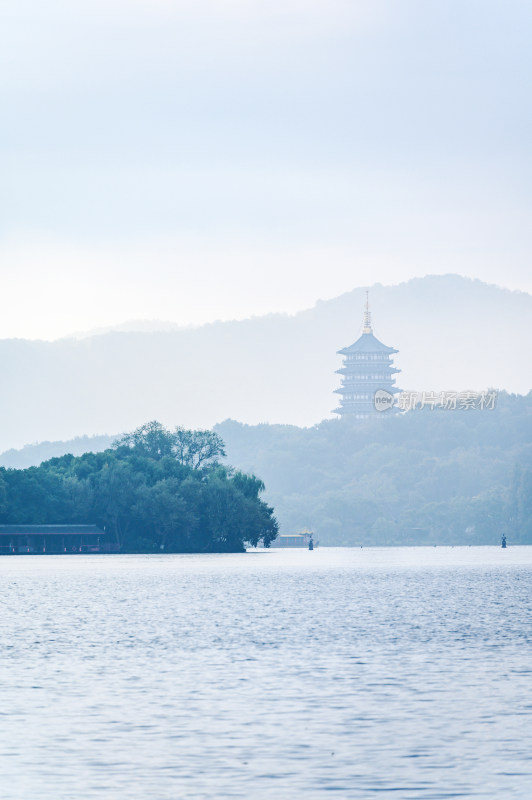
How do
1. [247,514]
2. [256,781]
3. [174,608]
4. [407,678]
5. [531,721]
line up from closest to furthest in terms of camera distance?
[256,781] < [531,721] < [407,678] < [174,608] < [247,514]

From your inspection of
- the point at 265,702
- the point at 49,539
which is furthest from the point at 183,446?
the point at 265,702

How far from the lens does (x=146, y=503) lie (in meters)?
116

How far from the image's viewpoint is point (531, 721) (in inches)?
939

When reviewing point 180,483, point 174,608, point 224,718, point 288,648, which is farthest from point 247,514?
point 224,718

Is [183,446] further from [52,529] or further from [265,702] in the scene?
[265,702]

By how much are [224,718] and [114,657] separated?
1065cm

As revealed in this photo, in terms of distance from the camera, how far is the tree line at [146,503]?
117 meters

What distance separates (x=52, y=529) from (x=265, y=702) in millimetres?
97736

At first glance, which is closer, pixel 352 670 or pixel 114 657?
pixel 352 670

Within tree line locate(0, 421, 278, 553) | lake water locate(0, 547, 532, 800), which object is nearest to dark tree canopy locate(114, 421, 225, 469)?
tree line locate(0, 421, 278, 553)

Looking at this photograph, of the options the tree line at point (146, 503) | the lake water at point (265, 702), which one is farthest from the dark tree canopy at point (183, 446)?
the lake water at point (265, 702)

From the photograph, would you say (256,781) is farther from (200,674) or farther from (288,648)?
(288,648)

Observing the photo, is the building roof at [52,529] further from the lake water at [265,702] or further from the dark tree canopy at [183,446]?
the lake water at [265,702]

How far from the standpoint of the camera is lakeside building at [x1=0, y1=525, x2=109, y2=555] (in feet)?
401
